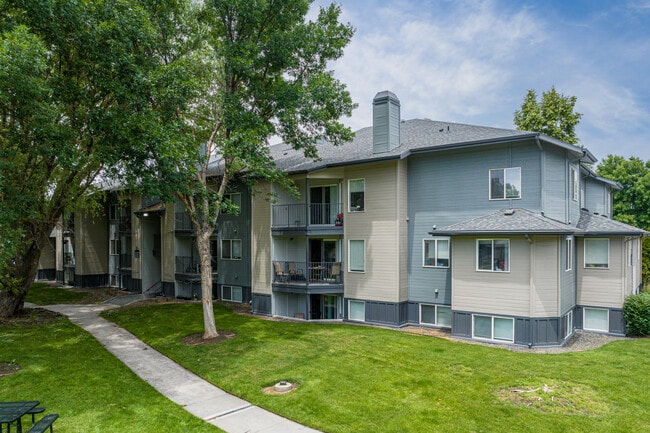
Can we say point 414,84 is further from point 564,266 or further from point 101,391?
point 101,391

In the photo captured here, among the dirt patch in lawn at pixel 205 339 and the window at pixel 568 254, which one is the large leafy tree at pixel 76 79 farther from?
the window at pixel 568 254

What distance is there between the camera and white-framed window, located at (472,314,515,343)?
14.4m

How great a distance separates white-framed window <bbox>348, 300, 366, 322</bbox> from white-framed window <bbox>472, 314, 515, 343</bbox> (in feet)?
16.6

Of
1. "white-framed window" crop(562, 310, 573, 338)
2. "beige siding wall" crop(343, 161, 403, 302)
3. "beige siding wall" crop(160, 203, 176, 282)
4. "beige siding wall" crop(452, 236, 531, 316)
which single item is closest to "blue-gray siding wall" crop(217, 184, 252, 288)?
"beige siding wall" crop(160, 203, 176, 282)

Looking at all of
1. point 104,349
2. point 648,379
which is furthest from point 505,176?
point 104,349

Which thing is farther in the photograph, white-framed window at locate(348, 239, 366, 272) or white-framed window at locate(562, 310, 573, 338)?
white-framed window at locate(348, 239, 366, 272)

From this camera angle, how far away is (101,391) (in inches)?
405

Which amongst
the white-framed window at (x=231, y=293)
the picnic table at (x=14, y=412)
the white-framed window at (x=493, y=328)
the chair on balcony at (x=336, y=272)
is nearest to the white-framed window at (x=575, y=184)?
the white-framed window at (x=493, y=328)

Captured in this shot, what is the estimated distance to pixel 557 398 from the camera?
938 centimetres

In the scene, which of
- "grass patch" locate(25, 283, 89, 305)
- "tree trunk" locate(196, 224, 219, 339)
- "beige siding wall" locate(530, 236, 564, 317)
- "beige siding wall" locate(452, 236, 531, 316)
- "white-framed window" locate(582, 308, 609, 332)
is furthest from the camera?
"grass patch" locate(25, 283, 89, 305)

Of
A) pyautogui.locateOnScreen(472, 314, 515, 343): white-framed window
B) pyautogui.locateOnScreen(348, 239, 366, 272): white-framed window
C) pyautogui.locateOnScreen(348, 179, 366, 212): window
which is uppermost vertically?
pyautogui.locateOnScreen(348, 179, 366, 212): window

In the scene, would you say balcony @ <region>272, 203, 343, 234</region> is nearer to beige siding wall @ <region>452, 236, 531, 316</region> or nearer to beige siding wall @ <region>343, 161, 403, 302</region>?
beige siding wall @ <region>343, 161, 403, 302</region>

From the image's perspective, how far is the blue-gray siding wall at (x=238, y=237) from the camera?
22016 mm

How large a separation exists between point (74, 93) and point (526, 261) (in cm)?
1749
